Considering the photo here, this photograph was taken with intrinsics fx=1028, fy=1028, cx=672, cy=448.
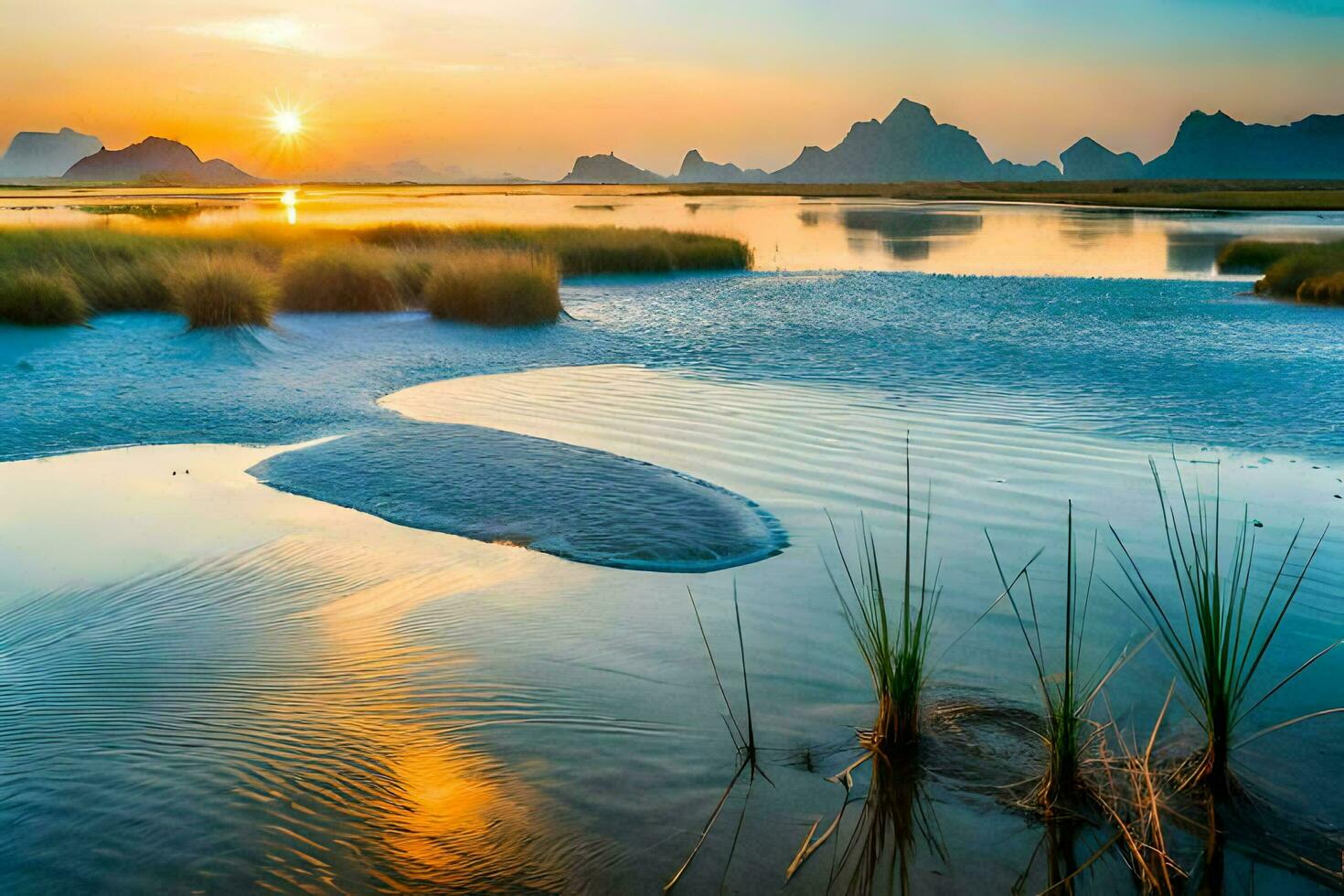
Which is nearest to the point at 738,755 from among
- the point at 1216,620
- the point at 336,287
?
the point at 1216,620

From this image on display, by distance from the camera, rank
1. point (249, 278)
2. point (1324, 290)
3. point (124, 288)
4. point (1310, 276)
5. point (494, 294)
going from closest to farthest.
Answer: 1. point (249, 278)
2. point (124, 288)
3. point (494, 294)
4. point (1324, 290)
5. point (1310, 276)

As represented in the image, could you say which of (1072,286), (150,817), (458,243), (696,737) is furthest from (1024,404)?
(458,243)

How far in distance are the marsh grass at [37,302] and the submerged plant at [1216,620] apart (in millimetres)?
13587

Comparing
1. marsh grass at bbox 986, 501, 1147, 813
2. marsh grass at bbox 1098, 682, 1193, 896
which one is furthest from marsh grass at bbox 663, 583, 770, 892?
marsh grass at bbox 1098, 682, 1193, 896

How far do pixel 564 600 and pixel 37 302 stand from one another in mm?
11787

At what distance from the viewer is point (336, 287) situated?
18.0 m

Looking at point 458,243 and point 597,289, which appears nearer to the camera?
point 597,289

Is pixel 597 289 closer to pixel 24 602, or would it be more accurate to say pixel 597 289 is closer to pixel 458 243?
pixel 458 243

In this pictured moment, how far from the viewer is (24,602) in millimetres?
5332

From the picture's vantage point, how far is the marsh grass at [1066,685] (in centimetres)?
344

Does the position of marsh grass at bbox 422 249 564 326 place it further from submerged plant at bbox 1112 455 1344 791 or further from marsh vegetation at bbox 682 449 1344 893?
marsh vegetation at bbox 682 449 1344 893

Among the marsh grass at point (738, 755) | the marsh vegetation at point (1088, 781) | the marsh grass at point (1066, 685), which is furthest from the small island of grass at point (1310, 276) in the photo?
the marsh grass at point (738, 755)

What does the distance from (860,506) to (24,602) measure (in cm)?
489

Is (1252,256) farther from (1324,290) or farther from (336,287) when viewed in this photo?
(336,287)
